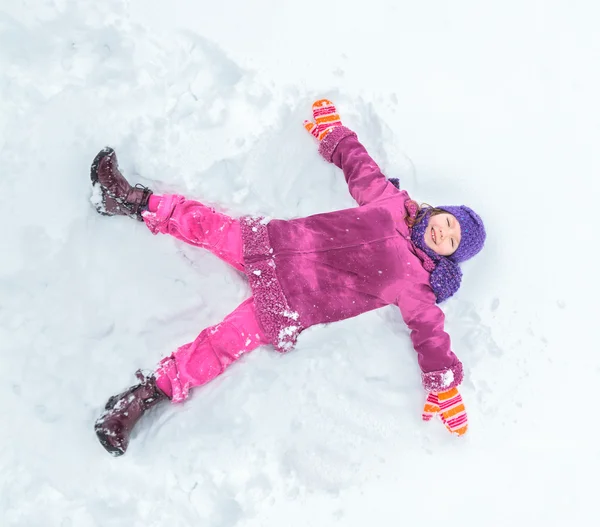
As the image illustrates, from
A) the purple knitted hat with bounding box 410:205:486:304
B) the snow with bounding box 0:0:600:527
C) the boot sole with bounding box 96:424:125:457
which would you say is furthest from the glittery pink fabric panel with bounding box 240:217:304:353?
the boot sole with bounding box 96:424:125:457

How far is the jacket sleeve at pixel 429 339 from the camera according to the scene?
5.73ft

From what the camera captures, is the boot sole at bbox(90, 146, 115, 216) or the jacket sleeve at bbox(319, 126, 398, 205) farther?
the jacket sleeve at bbox(319, 126, 398, 205)

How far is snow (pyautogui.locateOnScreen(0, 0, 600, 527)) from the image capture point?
1.72 meters

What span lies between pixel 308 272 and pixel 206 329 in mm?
410

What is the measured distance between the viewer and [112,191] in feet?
5.77

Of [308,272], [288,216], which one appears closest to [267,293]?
[308,272]

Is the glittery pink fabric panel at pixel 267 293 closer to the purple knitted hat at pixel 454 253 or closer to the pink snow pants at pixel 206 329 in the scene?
the pink snow pants at pixel 206 329

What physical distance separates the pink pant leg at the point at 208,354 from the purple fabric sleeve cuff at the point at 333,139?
26.6 inches

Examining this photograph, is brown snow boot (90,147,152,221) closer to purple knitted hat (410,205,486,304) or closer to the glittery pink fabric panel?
the glittery pink fabric panel

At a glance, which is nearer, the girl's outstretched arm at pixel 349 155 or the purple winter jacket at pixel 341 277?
the purple winter jacket at pixel 341 277

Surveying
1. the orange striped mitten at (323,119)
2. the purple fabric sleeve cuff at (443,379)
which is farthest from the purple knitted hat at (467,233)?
the orange striped mitten at (323,119)

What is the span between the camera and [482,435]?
75.2 inches

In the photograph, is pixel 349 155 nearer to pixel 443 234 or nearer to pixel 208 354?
pixel 443 234

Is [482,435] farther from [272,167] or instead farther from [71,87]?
[71,87]
